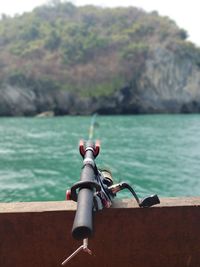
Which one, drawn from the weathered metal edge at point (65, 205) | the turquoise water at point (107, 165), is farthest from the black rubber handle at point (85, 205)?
the turquoise water at point (107, 165)

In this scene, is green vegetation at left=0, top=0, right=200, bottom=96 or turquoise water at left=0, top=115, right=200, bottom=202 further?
green vegetation at left=0, top=0, right=200, bottom=96

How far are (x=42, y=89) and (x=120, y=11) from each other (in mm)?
33976

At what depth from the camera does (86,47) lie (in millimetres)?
74500

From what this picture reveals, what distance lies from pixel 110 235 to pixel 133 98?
A: 62.2 m

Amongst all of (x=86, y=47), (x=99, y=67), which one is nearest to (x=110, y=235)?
(x=99, y=67)

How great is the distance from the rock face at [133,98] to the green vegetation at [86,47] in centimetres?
170

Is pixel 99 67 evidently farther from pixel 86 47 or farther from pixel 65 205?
pixel 65 205

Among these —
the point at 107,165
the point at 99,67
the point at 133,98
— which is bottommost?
the point at 107,165

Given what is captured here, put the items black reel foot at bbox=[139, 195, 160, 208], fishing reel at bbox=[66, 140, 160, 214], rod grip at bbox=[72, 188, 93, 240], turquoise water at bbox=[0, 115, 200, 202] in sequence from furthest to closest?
turquoise water at bbox=[0, 115, 200, 202]
black reel foot at bbox=[139, 195, 160, 208]
fishing reel at bbox=[66, 140, 160, 214]
rod grip at bbox=[72, 188, 93, 240]

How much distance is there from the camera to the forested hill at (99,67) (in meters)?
63.8

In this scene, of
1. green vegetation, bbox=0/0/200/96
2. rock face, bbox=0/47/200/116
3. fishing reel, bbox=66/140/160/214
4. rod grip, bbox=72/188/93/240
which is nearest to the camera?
rod grip, bbox=72/188/93/240

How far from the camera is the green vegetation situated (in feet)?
222

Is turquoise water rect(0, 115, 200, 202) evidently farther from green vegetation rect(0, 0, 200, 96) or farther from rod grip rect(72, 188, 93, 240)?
green vegetation rect(0, 0, 200, 96)

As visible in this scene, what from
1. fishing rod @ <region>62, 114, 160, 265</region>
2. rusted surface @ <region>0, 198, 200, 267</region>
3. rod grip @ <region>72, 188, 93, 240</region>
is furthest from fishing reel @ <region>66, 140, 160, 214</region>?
rod grip @ <region>72, 188, 93, 240</region>
